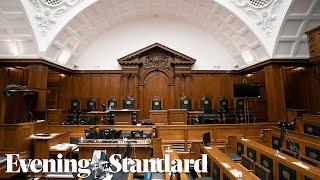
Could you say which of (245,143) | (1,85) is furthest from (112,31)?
(245,143)

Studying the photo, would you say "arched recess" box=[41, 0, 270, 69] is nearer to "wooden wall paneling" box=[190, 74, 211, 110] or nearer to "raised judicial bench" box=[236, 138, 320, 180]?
"wooden wall paneling" box=[190, 74, 211, 110]

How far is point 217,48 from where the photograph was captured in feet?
43.3

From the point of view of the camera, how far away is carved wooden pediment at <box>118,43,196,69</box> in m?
12.5

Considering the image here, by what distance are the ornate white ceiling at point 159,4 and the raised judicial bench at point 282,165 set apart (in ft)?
20.6

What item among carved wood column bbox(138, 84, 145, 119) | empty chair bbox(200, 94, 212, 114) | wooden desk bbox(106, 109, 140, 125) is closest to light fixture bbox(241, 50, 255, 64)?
empty chair bbox(200, 94, 212, 114)

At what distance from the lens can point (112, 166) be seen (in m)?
4.36

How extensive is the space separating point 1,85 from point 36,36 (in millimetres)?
2921

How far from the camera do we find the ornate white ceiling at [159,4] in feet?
29.7

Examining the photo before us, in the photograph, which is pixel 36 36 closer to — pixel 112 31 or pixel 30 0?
pixel 30 0

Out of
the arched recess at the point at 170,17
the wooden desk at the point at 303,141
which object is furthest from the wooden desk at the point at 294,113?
the arched recess at the point at 170,17

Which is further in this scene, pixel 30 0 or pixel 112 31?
pixel 112 31

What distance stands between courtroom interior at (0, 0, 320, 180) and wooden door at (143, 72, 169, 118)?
6cm

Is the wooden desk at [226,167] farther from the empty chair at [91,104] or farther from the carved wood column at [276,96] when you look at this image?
the empty chair at [91,104]

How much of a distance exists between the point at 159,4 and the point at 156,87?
4.63 m
